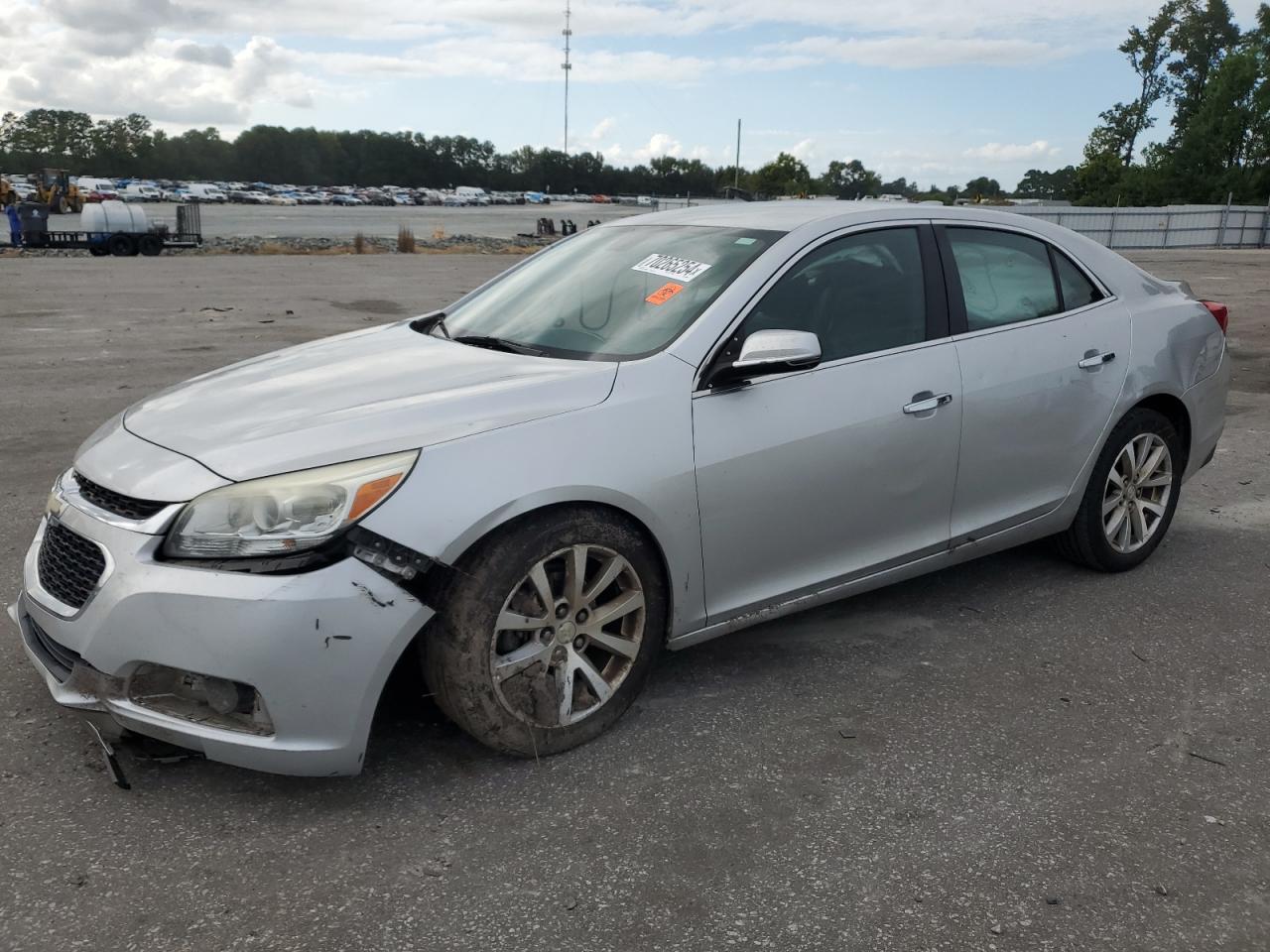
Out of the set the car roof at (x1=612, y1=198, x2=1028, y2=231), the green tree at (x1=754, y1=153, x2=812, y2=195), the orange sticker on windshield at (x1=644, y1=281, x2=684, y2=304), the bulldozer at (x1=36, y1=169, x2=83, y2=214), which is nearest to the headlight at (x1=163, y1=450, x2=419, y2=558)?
the orange sticker on windshield at (x1=644, y1=281, x2=684, y2=304)

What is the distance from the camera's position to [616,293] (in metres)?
3.93

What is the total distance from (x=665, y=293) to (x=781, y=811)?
1751 mm

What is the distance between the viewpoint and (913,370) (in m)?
3.91

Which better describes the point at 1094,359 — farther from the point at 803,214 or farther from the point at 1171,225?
the point at 1171,225

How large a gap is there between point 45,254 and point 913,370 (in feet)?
96.4

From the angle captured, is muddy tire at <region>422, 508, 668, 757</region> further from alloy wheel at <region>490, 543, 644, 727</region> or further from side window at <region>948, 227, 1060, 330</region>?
side window at <region>948, 227, 1060, 330</region>

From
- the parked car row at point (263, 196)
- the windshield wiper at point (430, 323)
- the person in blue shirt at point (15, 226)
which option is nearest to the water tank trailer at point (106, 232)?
the person in blue shirt at point (15, 226)

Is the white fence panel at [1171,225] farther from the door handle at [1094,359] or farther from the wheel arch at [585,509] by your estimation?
the wheel arch at [585,509]

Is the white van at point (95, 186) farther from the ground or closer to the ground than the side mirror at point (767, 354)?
farther from the ground

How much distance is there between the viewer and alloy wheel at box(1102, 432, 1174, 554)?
15.5 feet

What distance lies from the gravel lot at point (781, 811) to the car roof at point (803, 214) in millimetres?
1554

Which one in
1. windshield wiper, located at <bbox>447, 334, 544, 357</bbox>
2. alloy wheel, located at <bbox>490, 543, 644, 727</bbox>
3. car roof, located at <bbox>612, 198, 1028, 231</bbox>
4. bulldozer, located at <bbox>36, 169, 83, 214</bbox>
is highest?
bulldozer, located at <bbox>36, 169, 83, 214</bbox>

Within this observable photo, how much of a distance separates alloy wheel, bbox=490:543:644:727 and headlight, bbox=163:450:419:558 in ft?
1.65

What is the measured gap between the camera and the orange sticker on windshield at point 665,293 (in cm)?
376
